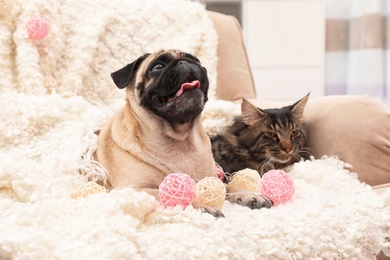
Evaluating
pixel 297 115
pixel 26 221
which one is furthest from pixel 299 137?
pixel 26 221

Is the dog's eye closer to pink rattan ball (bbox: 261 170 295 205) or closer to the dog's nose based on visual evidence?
the dog's nose

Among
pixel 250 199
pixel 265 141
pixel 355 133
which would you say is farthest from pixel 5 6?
pixel 355 133

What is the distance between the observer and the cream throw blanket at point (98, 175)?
910 mm

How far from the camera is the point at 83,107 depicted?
1650mm

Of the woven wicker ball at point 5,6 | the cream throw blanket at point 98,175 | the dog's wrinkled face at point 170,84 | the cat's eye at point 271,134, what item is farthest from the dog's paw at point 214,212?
the woven wicker ball at point 5,6

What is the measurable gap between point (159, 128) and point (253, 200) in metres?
0.34

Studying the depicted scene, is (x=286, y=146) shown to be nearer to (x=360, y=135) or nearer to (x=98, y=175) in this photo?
(x=360, y=135)

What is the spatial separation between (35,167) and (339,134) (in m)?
0.95

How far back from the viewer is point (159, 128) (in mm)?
1375

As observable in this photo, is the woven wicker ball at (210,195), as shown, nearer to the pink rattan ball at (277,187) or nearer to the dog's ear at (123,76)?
the pink rattan ball at (277,187)

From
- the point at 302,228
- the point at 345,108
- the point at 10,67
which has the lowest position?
the point at 302,228

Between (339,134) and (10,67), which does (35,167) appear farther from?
(339,134)

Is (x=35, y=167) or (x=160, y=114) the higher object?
(x=160, y=114)

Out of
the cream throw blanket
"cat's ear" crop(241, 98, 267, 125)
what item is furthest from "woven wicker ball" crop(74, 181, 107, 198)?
"cat's ear" crop(241, 98, 267, 125)
